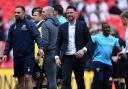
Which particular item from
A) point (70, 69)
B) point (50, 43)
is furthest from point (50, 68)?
point (50, 43)

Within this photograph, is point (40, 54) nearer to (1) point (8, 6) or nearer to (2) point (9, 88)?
(2) point (9, 88)

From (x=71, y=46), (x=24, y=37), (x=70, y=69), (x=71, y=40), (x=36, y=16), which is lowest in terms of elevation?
(x=70, y=69)

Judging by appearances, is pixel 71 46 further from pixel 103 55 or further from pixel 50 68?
pixel 103 55

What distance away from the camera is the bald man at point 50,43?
18734mm

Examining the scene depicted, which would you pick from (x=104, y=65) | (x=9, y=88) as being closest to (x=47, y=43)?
(x=104, y=65)

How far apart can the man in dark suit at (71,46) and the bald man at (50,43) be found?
18 centimetres

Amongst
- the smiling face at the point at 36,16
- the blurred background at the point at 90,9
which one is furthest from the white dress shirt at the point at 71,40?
the blurred background at the point at 90,9

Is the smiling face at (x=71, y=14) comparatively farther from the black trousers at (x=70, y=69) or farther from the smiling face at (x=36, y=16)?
the smiling face at (x=36, y=16)

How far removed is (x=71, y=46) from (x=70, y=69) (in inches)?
23.2

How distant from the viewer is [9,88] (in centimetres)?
2422

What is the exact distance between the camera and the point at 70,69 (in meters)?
18.8

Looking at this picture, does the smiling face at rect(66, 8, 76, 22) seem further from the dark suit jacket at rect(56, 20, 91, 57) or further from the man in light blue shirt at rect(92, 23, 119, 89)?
the man in light blue shirt at rect(92, 23, 119, 89)

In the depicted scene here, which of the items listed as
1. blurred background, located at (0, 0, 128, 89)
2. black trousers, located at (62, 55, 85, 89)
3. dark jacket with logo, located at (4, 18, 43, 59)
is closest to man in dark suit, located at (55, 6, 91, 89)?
black trousers, located at (62, 55, 85, 89)

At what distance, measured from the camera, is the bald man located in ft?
61.5
